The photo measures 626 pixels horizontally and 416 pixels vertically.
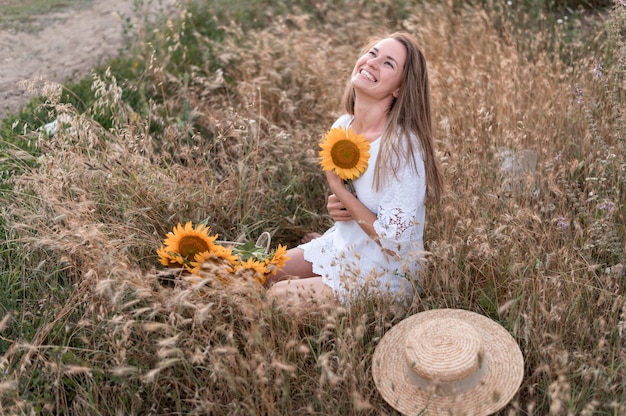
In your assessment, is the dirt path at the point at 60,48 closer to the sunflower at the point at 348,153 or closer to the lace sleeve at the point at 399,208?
the sunflower at the point at 348,153

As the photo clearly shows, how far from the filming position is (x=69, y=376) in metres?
2.87

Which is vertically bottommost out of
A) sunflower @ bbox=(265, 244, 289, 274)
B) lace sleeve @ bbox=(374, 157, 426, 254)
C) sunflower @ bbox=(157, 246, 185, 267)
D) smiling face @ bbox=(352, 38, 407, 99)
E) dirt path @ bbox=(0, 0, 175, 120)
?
sunflower @ bbox=(265, 244, 289, 274)

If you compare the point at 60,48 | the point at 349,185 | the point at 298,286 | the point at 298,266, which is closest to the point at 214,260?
the point at 298,286

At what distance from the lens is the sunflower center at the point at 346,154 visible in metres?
3.28

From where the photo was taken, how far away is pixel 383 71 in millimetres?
3350

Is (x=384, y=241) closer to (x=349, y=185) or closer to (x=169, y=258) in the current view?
(x=349, y=185)

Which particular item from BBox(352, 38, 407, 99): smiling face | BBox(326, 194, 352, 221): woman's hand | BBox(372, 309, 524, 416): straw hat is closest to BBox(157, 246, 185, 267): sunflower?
BBox(326, 194, 352, 221): woman's hand

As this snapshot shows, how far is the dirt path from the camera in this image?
5.16 m

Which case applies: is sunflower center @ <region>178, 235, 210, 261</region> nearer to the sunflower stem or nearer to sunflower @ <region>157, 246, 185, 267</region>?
sunflower @ <region>157, 246, 185, 267</region>

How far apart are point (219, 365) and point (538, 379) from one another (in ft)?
4.11

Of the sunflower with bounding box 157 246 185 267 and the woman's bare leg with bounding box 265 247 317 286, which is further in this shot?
the woman's bare leg with bounding box 265 247 317 286

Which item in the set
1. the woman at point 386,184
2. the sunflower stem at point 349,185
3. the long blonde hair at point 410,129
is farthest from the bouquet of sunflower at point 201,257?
the long blonde hair at point 410,129

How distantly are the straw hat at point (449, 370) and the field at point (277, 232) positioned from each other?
0.34 feet

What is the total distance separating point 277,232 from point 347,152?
47.8 inches
